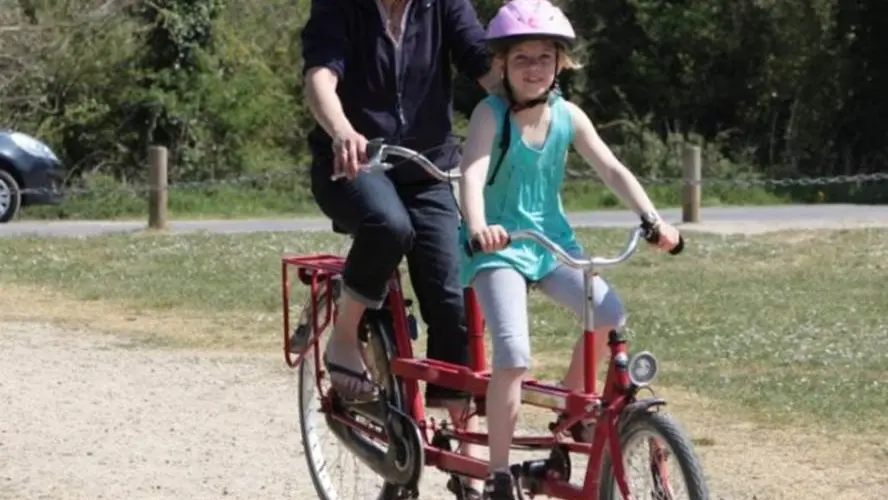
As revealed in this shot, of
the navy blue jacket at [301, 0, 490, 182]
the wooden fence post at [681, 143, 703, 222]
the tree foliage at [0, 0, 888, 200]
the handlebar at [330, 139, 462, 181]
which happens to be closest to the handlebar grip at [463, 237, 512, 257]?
the handlebar at [330, 139, 462, 181]

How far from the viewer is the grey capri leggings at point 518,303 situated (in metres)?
5.68

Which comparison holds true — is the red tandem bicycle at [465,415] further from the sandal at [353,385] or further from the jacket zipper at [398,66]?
the jacket zipper at [398,66]

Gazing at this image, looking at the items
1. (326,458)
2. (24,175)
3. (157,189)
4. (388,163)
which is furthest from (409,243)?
(24,175)

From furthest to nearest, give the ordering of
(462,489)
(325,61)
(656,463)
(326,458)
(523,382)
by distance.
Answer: (326,458), (462,489), (325,61), (523,382), (656,463)

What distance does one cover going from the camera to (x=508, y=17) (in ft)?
18.8

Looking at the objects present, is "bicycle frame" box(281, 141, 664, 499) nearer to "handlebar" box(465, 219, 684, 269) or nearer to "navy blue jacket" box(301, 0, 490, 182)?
"handlebar" box(465, 219, 684, 269)

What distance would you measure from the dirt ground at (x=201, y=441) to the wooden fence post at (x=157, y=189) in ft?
34.5

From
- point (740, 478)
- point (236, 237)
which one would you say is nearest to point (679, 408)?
point (740, 478)

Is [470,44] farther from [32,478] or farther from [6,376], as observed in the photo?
[6,376]

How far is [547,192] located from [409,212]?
706 mm

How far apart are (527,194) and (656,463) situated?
0.98 metres

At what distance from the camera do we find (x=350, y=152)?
19.3 ft

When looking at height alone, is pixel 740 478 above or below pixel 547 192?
below

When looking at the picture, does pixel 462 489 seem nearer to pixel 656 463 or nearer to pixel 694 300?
pixel 656 463
